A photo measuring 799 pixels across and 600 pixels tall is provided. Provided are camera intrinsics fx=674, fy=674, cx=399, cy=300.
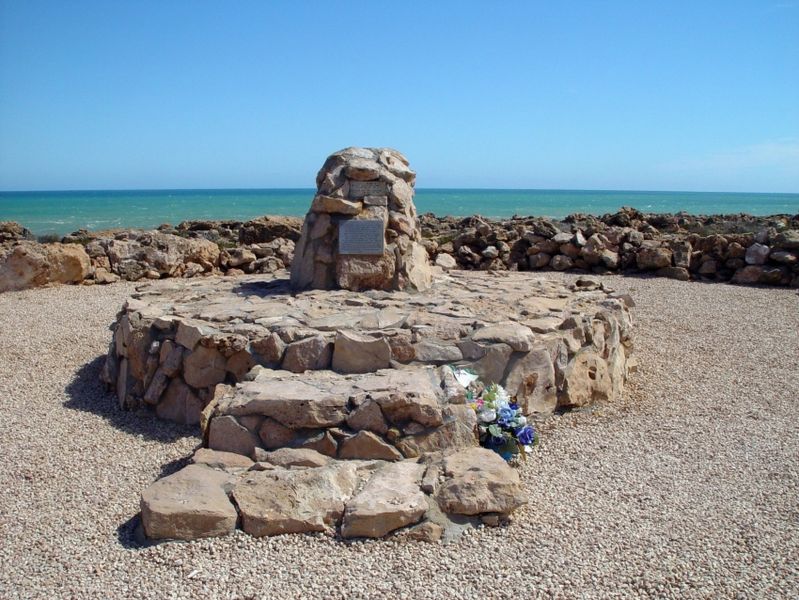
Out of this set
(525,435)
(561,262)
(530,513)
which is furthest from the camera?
(561,262)

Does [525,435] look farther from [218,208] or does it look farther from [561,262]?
[218,208]

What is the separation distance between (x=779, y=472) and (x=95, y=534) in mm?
4717

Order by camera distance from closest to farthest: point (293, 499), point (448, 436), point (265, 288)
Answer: point (293, 499) < point (448, 436) < point (265, 288)

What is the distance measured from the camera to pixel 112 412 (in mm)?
6219

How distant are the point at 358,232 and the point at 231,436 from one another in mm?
3368

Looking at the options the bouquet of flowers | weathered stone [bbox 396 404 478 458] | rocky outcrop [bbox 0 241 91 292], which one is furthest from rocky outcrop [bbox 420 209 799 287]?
weathered stone [bbox 396 404 478 458]

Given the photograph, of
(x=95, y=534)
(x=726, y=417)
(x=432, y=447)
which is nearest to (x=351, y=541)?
(x=432, y=447)

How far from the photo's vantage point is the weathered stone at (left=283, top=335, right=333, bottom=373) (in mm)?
5723

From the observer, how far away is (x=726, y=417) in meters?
6.21

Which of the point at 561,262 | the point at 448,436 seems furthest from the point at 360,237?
the point at 561,262

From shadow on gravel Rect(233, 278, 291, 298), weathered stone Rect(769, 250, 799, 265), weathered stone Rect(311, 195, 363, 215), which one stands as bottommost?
shadow on gravel Rect(233, 278, 291, 298)

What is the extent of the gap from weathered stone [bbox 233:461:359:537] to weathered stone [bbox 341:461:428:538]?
12cm

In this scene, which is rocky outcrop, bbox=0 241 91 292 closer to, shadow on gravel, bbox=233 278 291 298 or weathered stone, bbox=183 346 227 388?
shadow on gravel, bbox=233 278 291 298

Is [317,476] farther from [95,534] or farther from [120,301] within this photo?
[120,301]
